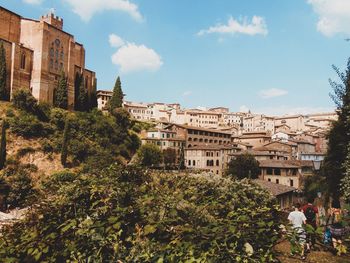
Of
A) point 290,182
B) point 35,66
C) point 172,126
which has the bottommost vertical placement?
point 290,182

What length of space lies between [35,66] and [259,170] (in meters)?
42.7

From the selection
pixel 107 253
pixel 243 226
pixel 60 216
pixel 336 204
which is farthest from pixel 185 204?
pixel 336 204

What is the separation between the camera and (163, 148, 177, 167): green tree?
52.6m

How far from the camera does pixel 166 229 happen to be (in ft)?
9.42

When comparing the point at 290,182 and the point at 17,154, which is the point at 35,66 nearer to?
the point at 17,154

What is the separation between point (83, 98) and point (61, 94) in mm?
5955

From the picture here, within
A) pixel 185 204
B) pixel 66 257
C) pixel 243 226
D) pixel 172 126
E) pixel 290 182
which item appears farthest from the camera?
pixel 172 126

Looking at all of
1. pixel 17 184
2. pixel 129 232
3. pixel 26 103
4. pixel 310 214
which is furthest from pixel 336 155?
pixel 26 103

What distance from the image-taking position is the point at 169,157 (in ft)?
175

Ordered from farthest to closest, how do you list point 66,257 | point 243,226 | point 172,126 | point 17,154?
point 172,126 → point 17,154 → point 243,226 → point 66,257

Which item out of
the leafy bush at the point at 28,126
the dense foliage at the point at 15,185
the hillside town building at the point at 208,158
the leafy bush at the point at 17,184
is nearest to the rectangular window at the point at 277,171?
the hillside town building at the point at 208,158

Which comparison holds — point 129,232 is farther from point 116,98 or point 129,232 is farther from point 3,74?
point 116,98

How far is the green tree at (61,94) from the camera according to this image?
51.7 meters

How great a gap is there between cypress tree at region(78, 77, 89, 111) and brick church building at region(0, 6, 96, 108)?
1.64 m
